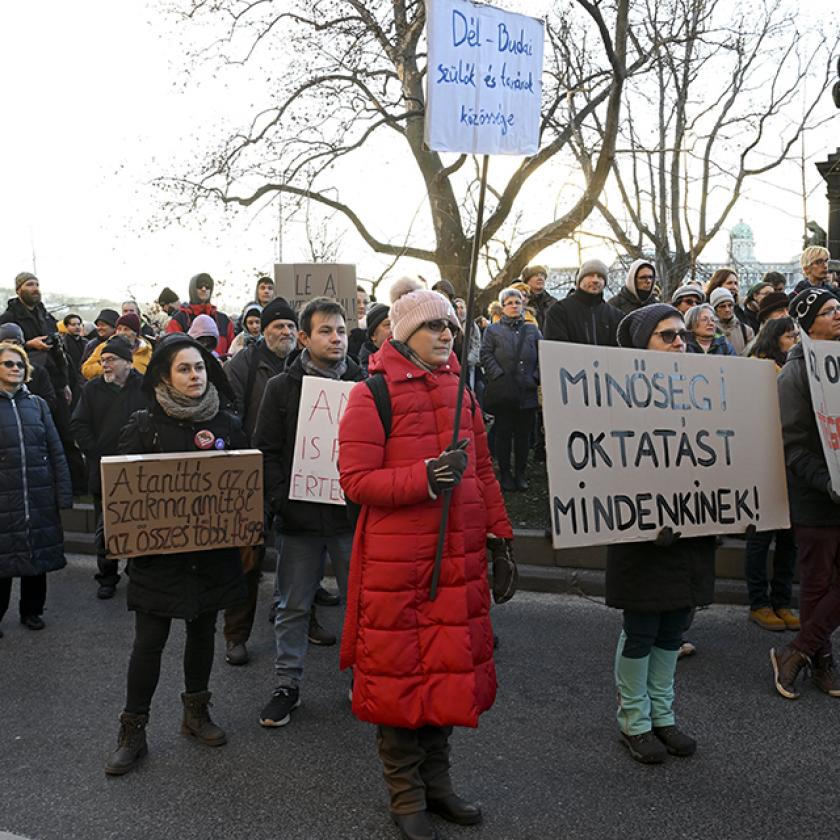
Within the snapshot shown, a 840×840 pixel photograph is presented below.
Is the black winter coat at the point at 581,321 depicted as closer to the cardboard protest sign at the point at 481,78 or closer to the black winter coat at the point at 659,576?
the black winter coat at the point at 659,576

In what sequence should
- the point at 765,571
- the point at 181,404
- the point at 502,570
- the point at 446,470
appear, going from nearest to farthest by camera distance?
the point at 446,470
the point at 502,570
the point at 181,404
the point at 765,571

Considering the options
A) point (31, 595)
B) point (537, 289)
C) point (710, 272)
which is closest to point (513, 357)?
point (537, 289)

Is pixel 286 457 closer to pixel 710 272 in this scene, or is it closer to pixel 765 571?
pixel 765 571

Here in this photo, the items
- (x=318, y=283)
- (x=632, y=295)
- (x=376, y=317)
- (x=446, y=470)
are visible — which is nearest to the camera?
(x=446, y=470)

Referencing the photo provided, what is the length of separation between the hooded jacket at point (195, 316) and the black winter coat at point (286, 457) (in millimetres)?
4659

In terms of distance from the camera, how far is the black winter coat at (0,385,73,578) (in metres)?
5.52

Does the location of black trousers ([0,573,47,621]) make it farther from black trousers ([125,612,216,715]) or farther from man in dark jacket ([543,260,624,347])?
man in dark jacket ([543,260,624,347])

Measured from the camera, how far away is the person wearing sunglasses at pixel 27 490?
218 inches

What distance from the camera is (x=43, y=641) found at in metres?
5.52

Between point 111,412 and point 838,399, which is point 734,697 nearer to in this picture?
point 838,399

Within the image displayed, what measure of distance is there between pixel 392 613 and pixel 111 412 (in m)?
4.24

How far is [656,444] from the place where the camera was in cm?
374

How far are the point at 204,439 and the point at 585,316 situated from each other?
3874 mm

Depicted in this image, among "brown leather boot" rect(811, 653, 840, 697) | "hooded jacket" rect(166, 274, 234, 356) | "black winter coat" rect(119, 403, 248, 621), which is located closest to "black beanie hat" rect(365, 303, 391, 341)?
"black winter coat" rect(119, 403, 248, 621)
